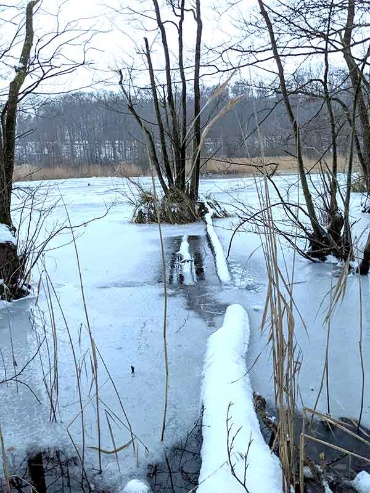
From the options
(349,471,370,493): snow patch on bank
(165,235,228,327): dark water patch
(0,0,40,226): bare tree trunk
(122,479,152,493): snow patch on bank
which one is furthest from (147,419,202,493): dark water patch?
(0,0,40,226): bare tree trunk

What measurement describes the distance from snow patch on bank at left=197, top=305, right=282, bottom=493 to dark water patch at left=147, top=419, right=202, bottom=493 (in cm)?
6

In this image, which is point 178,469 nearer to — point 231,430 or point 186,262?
point 231,430

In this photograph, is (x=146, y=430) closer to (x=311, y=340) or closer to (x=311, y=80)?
(x=311, y=340)

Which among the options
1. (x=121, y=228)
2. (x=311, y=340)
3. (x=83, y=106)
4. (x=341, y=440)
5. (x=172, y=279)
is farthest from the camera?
(x=83, y=106)

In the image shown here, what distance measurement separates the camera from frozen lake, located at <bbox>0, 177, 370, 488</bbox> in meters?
1.65

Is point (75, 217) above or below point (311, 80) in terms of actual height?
below

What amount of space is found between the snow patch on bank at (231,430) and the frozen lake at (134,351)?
85 millimetres

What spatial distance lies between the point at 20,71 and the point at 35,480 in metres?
2.67

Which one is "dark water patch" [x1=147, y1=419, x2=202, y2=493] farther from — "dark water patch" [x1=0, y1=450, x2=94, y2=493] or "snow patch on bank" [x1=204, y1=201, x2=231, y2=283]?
"snow patch on bank" [x1=204, y1=201, x2=231, y2=283]

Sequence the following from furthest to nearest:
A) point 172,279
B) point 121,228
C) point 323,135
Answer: point 121,228 < point 323,135 < point 172,279

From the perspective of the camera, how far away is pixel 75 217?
734 centimetres

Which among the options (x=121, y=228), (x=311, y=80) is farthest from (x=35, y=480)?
(x=121, y=228)

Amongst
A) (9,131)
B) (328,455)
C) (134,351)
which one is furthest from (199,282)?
(328,455)

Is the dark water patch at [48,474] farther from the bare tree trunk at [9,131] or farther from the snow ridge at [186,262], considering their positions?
the snow ridge at [186,262]
